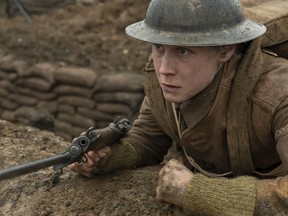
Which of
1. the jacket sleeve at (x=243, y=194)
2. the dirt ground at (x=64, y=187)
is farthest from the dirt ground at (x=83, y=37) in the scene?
the jacket sleeve at (x=243, y=194)

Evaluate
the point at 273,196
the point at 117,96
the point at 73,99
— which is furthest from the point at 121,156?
the point at 73,99

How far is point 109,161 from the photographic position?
8.91 feet

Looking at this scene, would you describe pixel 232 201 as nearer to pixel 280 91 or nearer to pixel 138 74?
pixel 280 91

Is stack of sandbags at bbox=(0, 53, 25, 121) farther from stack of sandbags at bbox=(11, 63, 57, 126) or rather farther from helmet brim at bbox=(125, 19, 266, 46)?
helmet brim at bbox=(125, 19, 266, 46)

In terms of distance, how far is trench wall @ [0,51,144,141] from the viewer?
6.66 m

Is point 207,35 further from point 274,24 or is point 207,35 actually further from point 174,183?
point 174,183

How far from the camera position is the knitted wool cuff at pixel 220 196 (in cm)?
208

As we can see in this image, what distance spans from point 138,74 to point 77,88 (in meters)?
0.89

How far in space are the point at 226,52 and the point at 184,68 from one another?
7.4 inches

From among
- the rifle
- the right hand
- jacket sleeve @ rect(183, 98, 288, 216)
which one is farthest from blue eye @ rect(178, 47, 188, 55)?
the right hand

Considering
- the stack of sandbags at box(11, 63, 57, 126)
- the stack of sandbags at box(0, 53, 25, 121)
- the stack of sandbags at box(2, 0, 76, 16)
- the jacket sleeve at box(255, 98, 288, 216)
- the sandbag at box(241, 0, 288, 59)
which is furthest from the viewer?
the stack of sandbags at box(2, 0, 76, 16)

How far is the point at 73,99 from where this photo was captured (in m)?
7.43

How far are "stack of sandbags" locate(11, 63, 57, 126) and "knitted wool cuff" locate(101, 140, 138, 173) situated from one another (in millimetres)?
4806

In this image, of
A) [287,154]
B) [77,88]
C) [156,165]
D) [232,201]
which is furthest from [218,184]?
[77,88]
